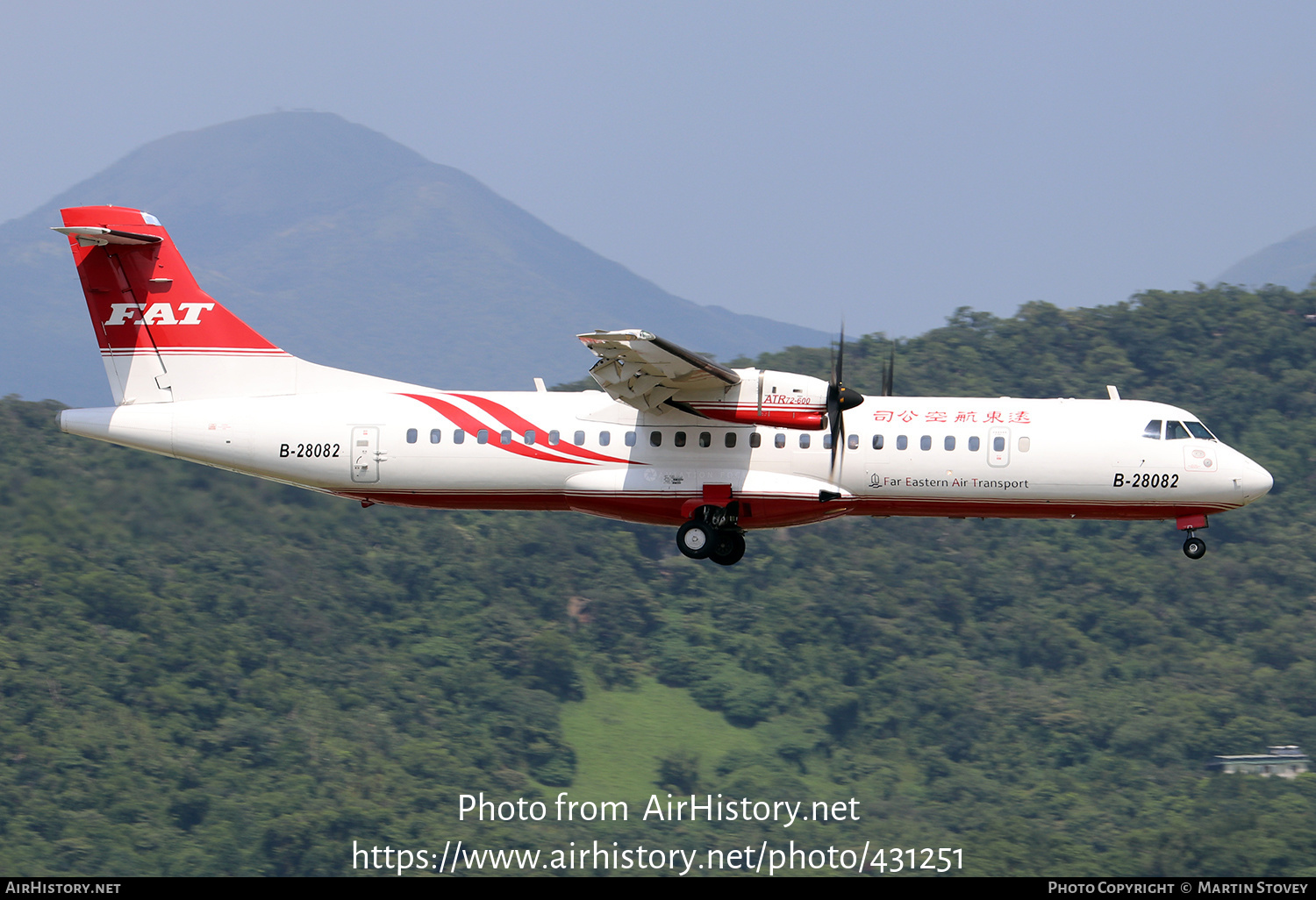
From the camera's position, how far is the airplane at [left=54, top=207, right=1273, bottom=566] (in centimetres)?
2384

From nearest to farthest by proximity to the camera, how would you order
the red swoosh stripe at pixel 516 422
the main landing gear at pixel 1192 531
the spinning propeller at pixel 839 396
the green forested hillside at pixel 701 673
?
the spinning propeller at pixel 839 396 → the main landing gear at pixel 1192 531 → the red swoosh stripe at pixel 516 422 → the green forested hillside at pixel 701 673

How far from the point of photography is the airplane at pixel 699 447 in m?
23.8

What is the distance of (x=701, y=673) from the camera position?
63438 millimetres

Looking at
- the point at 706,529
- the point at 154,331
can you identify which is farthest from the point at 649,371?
the point at 154,331

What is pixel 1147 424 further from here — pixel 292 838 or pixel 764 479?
pixel 292 838

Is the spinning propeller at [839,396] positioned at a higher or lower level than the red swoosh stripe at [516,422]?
higher

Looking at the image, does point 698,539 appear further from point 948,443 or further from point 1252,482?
point 1252,482

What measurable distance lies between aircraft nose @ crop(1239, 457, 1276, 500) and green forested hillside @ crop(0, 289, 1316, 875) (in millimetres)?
26349

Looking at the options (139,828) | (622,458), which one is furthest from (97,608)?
(622,458)

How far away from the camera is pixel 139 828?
49.2 meters

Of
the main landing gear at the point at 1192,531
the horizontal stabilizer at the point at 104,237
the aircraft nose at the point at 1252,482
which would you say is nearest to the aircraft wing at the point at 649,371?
the main landing gear at the point at 1192,531

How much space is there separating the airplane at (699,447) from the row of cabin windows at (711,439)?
0.07 ft

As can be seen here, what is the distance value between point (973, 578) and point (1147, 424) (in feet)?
143

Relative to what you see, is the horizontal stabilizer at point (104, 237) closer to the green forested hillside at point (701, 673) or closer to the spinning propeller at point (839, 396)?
the spinning propeller at point (839, 396)
